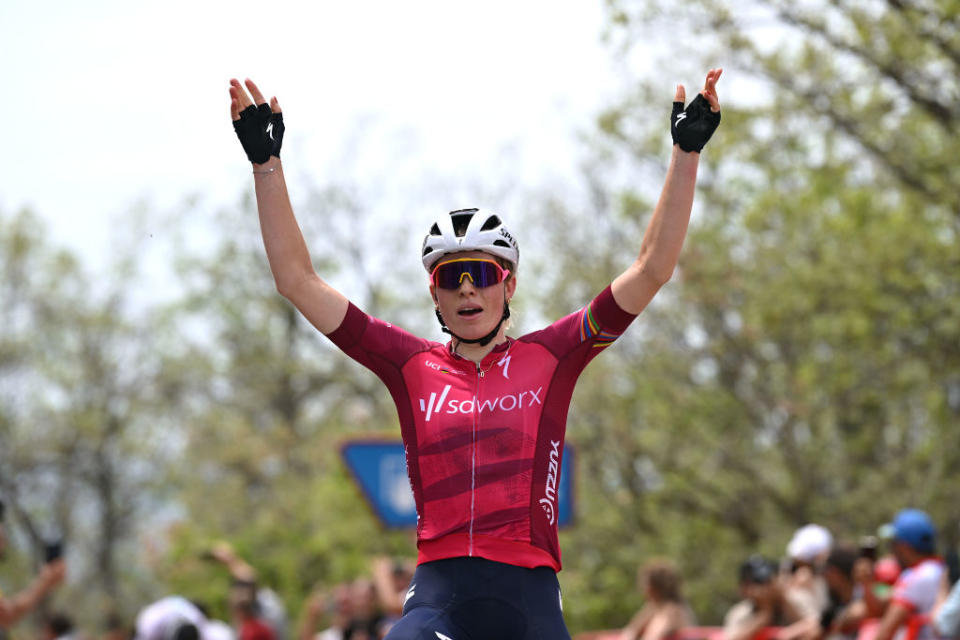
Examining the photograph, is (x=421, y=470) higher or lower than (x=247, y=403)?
lower

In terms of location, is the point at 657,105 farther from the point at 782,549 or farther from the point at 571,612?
the point at 571,612

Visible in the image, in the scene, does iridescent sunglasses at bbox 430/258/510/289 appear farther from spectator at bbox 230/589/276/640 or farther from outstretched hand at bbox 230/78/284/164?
spectator at bbox 230/589/276/640

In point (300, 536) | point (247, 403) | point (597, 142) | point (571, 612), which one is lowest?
point (571, 612)

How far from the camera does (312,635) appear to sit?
45.2ft

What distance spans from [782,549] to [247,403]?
19539mm

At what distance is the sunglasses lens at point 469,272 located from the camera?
4383 millimetres

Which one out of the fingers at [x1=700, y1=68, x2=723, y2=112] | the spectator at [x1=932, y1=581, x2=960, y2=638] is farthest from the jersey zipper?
the spectator at [x1=932, y1=581, x2=960, y2=638]

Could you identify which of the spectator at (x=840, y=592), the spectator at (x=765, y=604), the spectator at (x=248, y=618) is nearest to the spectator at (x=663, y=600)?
the spectator at (x=765, y=604)

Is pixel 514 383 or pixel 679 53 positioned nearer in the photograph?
pixel 514 383

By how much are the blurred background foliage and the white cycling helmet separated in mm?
9660

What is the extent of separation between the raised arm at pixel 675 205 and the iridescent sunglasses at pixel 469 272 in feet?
1.33

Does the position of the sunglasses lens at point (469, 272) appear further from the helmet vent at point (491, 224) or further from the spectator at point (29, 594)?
the spectator at point (29, 594)

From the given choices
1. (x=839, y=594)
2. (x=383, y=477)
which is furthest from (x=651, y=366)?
(x=839, y=594)

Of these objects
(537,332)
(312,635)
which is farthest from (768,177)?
(537,332)
